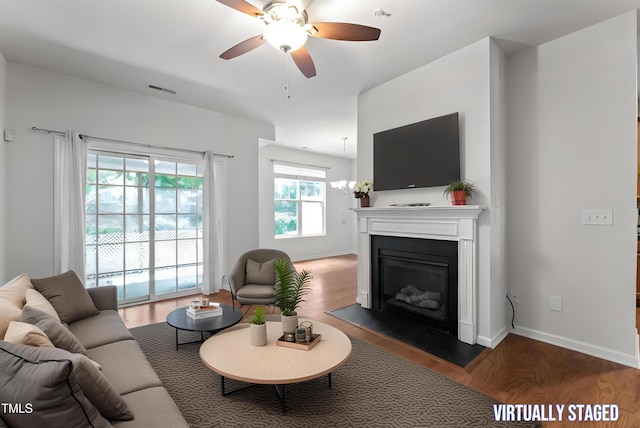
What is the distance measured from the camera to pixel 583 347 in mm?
2658

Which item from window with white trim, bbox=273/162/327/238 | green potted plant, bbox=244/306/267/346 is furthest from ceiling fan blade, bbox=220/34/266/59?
window with white trim, bbox=273/162/327/238

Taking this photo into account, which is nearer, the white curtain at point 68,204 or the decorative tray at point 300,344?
the decorative tray at point 300,344

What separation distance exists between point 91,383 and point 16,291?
144cm

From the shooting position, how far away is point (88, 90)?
367 cm

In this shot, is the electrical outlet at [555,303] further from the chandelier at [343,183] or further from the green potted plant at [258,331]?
the chandelier at [343,183]

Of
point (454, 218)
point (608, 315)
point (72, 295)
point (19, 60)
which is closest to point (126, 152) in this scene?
point (19, 60)

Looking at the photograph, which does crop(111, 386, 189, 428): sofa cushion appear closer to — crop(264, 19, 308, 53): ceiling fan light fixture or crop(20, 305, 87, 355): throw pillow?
crop(20, 305, 87, 355): throw pillow

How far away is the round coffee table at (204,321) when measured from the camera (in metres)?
2.50

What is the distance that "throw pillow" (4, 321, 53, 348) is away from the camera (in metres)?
1.25

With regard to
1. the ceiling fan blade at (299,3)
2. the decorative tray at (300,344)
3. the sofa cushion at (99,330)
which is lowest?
the decorative tray at (300,344)

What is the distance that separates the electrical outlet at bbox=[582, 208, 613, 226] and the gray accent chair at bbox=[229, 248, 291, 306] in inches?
116

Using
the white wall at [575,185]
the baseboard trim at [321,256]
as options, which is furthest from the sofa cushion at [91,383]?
the baseboard trim at [321,256]

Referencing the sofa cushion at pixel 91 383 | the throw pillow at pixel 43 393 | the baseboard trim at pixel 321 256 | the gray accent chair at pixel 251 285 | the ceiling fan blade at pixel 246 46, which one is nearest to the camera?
the throw pillow at pixel 43 393

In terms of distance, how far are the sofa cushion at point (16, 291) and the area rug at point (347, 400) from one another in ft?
3.44
